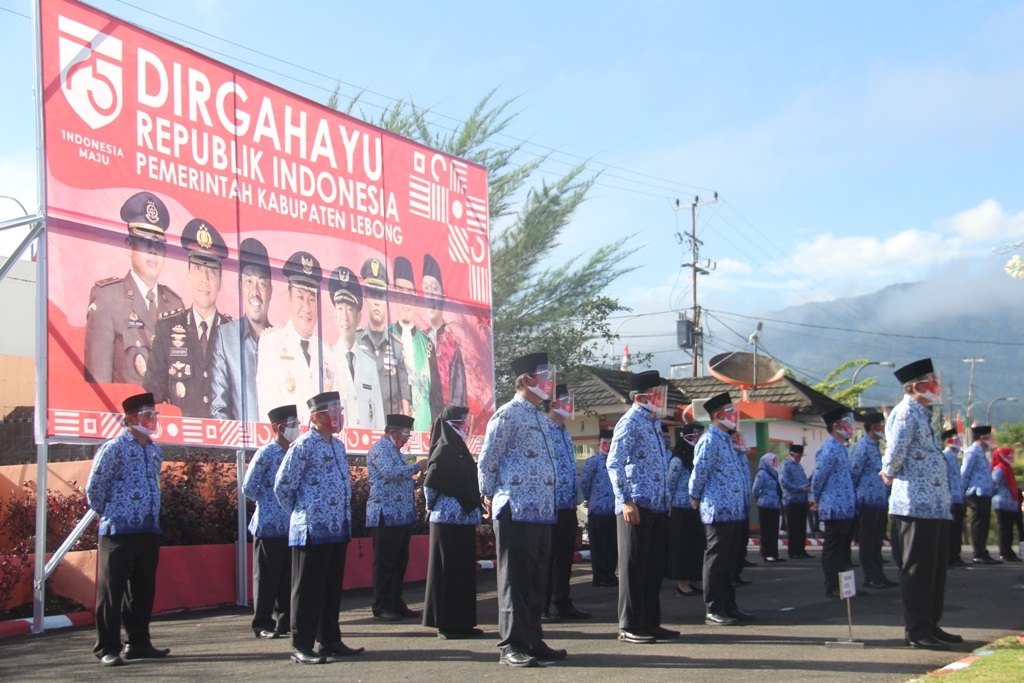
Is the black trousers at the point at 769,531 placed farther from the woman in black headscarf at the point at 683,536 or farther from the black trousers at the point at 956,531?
the woman in black headscarf at the point at 683,536

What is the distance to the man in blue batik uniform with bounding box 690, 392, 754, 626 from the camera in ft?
29.6

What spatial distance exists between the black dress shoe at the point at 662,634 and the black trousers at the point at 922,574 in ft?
5.64

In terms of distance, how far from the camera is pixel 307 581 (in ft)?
24.3

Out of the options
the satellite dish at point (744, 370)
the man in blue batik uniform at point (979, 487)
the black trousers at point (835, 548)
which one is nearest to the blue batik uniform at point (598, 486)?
the black trousers at point (835, 548)

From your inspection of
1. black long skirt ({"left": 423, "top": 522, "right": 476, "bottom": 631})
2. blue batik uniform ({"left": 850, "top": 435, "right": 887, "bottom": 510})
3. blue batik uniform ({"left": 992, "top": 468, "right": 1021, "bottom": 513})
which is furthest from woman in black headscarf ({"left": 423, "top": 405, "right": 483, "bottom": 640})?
blue batik uniform ({"left": 992, "top": 468, "right": 1021, "bottom": 513})

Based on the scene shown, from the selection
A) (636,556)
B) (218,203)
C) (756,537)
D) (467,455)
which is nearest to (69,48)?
(218,203)

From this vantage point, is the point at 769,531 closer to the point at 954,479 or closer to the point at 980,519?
the point at 980,519

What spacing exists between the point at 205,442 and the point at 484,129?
10.4 m

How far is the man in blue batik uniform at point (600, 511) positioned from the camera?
1304 centimetres

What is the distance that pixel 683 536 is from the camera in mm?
12211

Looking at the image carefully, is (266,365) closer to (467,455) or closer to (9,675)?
(467,455)

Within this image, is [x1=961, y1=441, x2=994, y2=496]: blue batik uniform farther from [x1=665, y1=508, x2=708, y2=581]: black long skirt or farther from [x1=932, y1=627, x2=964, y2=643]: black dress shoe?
[x1=932, y1=627, x2=964, y2=643]: black dress shoe

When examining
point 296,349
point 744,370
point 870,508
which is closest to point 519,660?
point 296,349

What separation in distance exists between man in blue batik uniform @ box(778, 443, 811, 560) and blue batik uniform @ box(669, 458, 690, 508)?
5599mm
